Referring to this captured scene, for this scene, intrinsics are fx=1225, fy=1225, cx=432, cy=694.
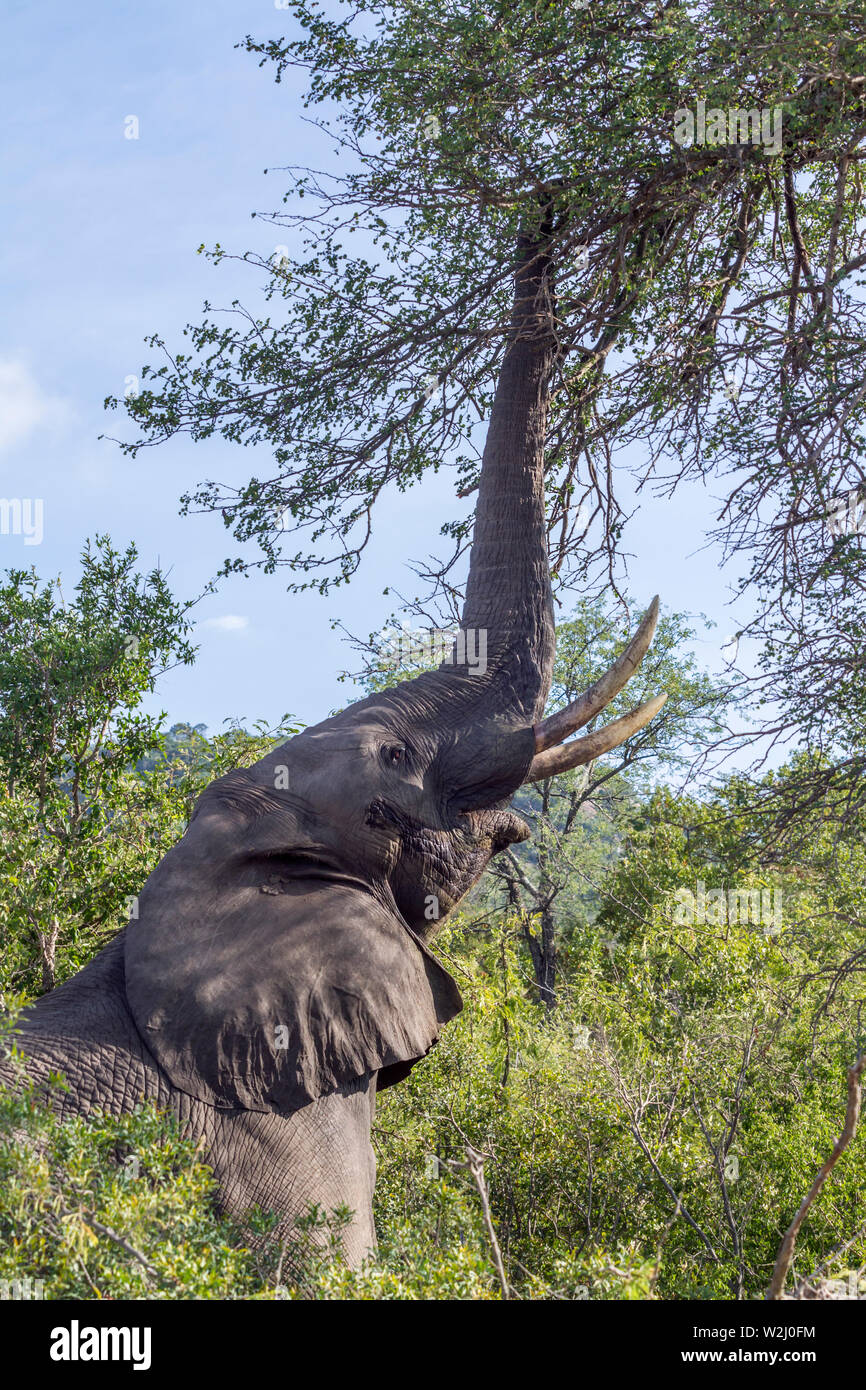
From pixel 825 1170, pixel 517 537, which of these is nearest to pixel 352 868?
pixel 517 537

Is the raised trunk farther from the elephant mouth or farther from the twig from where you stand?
the twig

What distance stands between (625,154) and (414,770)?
12.0ft

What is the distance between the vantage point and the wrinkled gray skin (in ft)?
13.7

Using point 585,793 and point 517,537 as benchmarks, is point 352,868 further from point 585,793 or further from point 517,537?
point 585,793

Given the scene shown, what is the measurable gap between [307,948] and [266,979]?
0.65ft

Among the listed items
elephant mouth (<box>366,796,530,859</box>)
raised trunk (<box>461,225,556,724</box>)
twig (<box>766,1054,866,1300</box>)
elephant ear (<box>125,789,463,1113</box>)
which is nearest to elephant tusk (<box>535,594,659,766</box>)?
raised trunk (<box>461,225,556,724</box>)

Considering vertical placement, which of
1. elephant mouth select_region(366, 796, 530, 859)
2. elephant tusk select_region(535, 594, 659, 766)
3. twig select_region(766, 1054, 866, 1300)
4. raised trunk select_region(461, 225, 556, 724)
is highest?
raised trunk select_region(461, 225, 556, 724)

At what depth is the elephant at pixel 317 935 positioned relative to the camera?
4164 mm

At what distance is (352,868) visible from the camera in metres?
4.68

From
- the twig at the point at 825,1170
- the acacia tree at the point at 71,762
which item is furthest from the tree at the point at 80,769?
the twig at the point at 825,1170

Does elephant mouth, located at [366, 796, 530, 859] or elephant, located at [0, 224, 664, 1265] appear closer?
elephant, located at [0, 224, 664, 1265]

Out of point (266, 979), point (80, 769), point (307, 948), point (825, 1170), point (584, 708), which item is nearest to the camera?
point (825, 1170)

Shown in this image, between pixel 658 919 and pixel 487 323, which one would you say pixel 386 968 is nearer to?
pixel 487 323

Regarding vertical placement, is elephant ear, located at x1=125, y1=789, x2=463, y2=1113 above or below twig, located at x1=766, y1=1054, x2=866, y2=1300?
above
